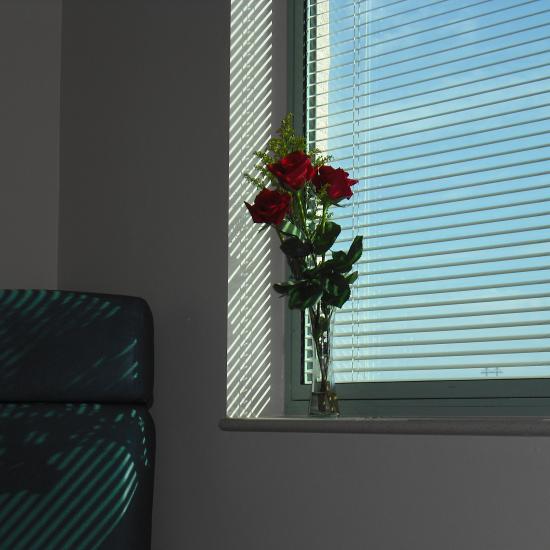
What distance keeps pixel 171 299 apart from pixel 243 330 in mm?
221

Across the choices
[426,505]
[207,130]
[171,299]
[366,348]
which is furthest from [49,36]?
[426,505]

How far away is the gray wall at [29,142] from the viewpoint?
2697 mm

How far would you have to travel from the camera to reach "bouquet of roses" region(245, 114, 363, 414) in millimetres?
2078

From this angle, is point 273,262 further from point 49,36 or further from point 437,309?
point 49,36

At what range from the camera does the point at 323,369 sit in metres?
2.10

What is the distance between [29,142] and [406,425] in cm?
152

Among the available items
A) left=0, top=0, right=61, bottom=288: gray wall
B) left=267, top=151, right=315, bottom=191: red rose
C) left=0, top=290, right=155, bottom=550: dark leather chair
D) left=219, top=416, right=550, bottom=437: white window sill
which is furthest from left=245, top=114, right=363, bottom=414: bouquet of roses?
left=0, top=0, right=61, bottom=288: gray wall

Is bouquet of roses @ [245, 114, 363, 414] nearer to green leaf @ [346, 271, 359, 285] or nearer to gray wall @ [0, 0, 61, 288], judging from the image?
green leaf @ [346, 271, 359, 285]

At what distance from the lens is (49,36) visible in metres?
2.83

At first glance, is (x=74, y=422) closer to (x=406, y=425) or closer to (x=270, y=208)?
(x=270, y=208)

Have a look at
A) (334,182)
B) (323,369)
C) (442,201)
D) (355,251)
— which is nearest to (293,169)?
(334,182)

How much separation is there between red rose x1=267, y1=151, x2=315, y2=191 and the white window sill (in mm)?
523

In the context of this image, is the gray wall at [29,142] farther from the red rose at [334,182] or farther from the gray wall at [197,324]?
the red rose at [334,182]

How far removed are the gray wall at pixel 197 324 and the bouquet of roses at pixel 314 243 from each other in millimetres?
216
